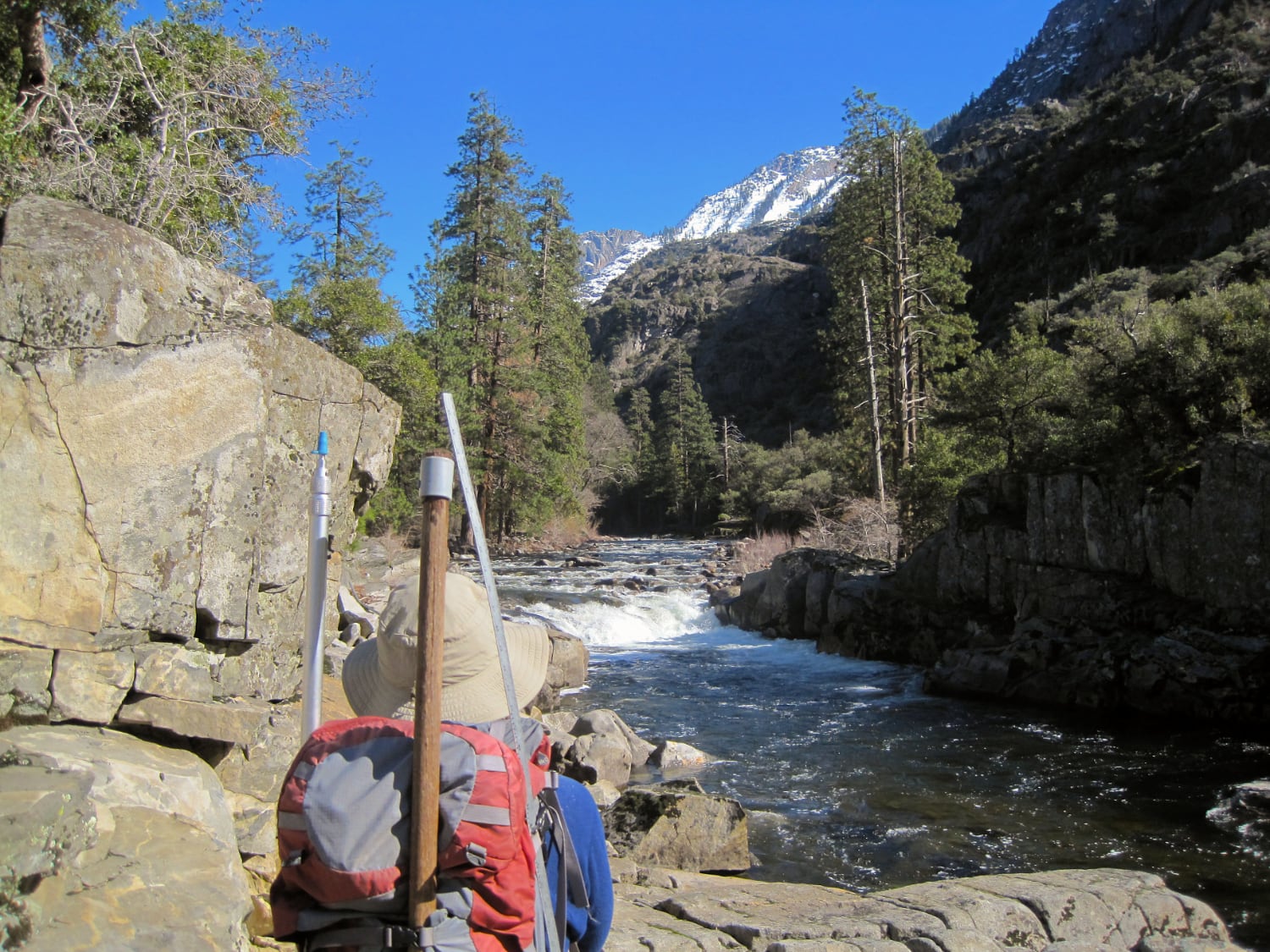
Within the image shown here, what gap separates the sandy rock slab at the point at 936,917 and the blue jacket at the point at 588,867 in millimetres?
1670

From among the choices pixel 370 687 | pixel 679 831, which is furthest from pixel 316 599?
pixel 679 831

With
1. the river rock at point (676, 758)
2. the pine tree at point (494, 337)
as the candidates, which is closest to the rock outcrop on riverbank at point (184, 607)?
the river rock at point (676, 758)

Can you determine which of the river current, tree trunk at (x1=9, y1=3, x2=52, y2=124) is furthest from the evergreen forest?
the river current

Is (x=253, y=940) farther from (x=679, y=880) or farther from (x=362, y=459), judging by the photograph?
(x=362, y=459)

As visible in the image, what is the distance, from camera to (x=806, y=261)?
323 feet

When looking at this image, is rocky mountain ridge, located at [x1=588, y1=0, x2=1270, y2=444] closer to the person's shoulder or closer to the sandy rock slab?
the sandy rock slab

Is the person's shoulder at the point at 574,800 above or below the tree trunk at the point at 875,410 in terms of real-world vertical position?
below

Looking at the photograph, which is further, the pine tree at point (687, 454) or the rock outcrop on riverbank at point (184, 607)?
the pine tree at point (687, 454)

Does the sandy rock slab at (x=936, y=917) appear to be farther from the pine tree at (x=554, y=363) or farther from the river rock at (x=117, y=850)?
the pine tree at (x=554, y=363)

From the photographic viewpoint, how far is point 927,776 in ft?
27.4

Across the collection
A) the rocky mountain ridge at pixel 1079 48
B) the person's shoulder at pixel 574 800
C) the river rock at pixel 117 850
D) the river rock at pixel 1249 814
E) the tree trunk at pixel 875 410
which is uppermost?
the rocky mountain ridge at pixel 1079 48

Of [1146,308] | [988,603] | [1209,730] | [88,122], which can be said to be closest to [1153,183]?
[1146,308]

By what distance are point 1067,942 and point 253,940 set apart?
3634 mm

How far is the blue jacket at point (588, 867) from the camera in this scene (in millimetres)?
2008
